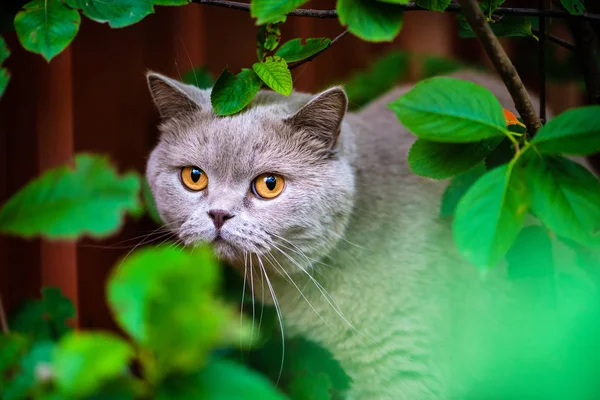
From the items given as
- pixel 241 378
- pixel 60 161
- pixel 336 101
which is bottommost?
pixel 60 161

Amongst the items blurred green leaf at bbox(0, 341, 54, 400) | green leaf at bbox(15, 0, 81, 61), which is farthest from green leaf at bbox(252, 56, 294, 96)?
blurred green leaf at bbox(0, 341, 54, 400)

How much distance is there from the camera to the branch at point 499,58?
81 cm

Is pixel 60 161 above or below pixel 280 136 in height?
below

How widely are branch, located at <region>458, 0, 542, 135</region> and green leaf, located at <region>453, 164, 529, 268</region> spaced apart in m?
0.21

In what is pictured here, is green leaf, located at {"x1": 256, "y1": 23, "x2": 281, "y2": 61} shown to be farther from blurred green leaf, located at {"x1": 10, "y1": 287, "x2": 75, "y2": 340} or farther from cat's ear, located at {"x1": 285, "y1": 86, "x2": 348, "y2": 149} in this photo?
blurred green leaf, located at {"x1": 10, "y1": 287, "x2": 75, "y2": 340}

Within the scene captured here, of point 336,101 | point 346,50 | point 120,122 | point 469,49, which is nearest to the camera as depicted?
point 336,101

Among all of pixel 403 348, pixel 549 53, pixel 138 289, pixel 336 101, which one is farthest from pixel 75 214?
pixel 549 53

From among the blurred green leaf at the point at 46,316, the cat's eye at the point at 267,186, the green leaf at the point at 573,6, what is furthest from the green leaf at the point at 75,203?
the green leaf at the point at 573,6

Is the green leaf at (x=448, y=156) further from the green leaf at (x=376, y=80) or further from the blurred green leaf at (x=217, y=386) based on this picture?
the green leaf at (x=376, y=80)

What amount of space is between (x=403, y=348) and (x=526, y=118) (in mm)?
630

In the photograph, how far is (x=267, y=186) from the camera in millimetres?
1319

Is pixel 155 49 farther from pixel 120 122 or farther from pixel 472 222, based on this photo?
pixel 472 222

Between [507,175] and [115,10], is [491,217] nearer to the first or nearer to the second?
[507,175]

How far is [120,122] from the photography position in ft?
6.53
